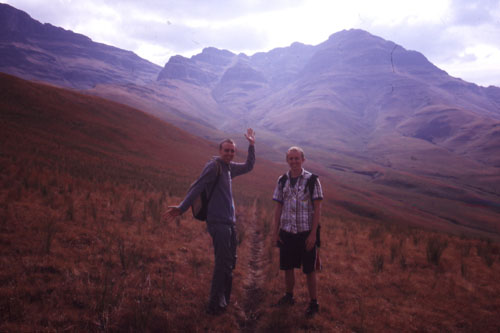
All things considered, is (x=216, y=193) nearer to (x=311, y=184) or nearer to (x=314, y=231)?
(x=311, y=184)

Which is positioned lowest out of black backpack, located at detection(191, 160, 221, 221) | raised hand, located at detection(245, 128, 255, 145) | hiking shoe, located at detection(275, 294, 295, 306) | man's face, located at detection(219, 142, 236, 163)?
hiking shoe, located at detection(275, 294, 295, 306)

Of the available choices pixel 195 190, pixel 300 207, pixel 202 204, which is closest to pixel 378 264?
pixel 300 207

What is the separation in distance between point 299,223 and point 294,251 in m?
0.49

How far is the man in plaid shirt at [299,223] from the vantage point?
13.2ft

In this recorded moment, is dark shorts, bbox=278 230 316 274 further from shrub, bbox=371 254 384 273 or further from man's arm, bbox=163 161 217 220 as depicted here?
shrub, bbox=371 254 384 273

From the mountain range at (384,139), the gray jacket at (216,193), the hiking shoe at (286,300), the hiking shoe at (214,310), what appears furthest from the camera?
the mountain range at (384,139)

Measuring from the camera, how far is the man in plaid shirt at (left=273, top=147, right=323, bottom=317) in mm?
4020

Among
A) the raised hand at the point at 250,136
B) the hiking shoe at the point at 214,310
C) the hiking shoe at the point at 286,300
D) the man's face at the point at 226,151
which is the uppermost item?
the raised hand at the point at 250,136

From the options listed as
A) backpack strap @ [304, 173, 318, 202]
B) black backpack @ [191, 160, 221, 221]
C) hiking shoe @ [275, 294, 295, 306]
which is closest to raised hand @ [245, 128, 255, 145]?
black backpack @ [191, 160, 221, 221]

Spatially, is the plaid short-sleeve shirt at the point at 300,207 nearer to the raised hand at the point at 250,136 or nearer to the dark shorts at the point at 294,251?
the dark shorts at the point at 294,251

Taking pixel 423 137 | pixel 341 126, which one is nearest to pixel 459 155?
pixel 423 137

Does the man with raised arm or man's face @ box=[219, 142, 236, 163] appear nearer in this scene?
the man with raised arm

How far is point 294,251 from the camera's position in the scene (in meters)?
4.15

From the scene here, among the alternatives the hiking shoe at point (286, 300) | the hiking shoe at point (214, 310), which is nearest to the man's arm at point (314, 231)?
the hiking shoe at point (286, 300)
